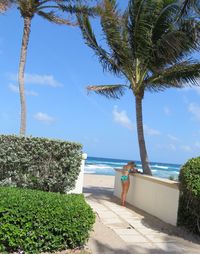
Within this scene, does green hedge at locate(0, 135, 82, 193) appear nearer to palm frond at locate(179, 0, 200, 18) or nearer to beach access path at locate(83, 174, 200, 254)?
beach access path at locate(83, 174, 200, 254)

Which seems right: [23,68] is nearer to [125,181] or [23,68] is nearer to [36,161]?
[125,181]

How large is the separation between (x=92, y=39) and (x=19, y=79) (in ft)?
10.5

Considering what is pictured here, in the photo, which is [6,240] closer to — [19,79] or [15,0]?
[19,79]

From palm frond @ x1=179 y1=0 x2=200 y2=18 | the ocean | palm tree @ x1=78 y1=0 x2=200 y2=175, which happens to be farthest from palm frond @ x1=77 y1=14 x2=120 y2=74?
the ocean

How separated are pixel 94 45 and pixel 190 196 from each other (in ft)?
25.9

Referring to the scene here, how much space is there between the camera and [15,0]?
45.7 feet

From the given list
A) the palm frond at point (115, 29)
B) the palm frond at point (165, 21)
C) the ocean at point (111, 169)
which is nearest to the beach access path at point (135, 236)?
the palm frond at point (115, 29)

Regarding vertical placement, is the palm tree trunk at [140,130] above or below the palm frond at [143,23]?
below

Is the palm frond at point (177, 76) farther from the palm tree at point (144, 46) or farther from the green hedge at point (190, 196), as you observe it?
the green hedge at point (190, 196)

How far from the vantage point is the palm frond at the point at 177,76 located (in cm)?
1421

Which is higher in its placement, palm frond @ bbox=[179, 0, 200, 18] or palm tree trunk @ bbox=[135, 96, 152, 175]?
palm frond @ bbox=[179, 0, 200, 18]

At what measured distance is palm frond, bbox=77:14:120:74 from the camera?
49.4ft

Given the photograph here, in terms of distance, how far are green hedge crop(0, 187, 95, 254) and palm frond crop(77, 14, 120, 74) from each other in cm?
903

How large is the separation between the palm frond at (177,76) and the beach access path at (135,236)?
495cm
